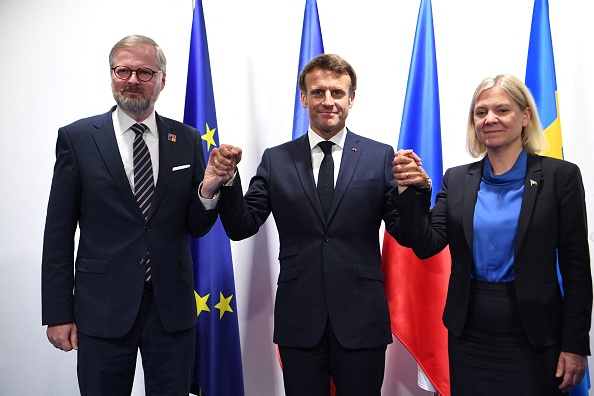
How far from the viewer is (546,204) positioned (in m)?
1.79

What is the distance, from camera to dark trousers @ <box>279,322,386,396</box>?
76.5 inches

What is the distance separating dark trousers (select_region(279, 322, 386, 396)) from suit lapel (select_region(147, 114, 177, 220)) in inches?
28.5

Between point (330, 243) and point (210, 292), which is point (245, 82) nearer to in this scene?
point (210, 292)

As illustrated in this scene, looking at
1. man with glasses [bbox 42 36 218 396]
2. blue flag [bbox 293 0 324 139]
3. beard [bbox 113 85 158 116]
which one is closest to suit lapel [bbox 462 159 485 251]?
man with glasses [bbox 42 36 218 396]

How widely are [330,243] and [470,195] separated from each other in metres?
0.53

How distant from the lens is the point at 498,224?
5.98 feet

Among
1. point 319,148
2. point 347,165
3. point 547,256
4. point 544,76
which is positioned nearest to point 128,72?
point 319,148

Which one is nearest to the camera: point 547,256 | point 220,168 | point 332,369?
point 547,256

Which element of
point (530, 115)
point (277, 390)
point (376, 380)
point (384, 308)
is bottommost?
point (277, 390)

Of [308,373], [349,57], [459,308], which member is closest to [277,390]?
[308,373]

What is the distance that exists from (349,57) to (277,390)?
200cm

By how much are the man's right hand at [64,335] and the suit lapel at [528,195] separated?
152 centimetres

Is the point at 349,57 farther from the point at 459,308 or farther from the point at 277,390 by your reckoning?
the point at 277,390

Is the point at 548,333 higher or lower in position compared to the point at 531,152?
lower
